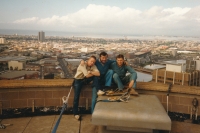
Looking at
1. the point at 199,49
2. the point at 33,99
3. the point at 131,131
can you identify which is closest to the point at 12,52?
the point at 33,99

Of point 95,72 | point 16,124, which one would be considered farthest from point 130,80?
point 16,124

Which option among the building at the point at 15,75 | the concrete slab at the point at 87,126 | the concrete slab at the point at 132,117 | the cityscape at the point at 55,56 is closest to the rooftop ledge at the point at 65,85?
the concrete slab at the point at 87,126

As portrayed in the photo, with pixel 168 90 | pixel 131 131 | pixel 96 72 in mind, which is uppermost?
pixel 96 72

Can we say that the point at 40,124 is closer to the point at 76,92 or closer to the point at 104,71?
the point at 76,92

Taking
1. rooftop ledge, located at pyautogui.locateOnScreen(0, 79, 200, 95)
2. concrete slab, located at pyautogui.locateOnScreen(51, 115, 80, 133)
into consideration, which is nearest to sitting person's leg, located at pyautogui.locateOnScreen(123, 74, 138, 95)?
rooftop ledge, located at pyautogui.locateOnScreen(0, 79, 200, 95)

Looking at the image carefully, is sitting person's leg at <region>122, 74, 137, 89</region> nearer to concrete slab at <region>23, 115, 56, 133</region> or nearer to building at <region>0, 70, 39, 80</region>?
concrete slab at <region>23, 115, 56, 133</region>

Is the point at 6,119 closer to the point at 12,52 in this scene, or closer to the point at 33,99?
the point at 33,99

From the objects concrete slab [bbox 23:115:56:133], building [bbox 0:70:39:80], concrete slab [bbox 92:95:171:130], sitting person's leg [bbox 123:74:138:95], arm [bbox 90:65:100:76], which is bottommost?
concrete slab [bbox 23:115:56:133]
